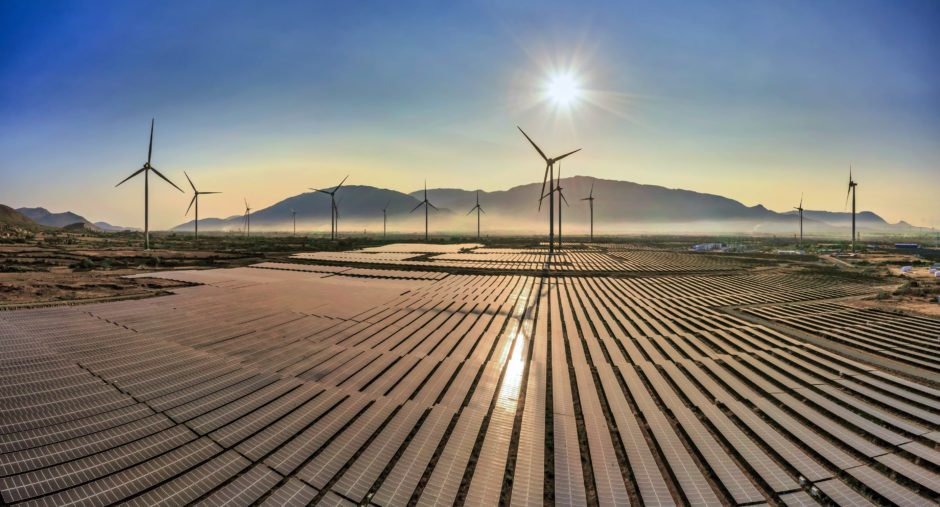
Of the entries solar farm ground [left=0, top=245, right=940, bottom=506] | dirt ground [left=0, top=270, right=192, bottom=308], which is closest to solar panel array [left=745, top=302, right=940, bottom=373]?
solar farm ground [left=0, top=245, right=940, bottom=506]

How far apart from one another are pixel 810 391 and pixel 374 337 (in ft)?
43.2

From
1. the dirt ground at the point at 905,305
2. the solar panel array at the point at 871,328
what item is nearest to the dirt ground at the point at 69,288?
the solar panel array at the point at 871,328

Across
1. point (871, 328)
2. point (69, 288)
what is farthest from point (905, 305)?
point (69, 288)

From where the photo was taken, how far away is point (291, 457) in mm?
6469

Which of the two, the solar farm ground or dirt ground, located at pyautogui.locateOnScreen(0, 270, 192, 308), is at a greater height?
dirt ground, located at pyautogui.locateOnScreen(0, 270, 192, 308)

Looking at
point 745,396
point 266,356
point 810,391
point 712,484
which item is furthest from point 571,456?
point 266,356

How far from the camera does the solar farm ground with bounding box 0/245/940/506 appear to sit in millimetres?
5875

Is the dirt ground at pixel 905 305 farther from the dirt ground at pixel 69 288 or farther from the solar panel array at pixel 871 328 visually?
the dirt ground at pixel 69 288

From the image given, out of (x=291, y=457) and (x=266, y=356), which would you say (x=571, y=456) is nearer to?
(x=291, y=457)

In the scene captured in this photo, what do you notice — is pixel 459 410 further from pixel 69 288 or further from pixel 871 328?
pixel 69 288

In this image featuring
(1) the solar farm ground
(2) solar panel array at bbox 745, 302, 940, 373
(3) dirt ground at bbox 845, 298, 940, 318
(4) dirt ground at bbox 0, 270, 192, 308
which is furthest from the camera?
(3) dirt ground at bbox 845, 298, 940, 318

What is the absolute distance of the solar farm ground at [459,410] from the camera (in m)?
5.88

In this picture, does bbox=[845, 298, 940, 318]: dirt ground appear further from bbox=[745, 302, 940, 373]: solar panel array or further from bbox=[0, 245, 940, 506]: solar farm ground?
bbox=[0, 245, 940, 506]: solar farm ground

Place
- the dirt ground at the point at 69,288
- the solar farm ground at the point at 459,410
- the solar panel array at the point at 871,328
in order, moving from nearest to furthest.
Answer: the solar farm ground at the point at 459,410, the solar panel array at the point at 871,328, the dirt ground at the point at 69,288
